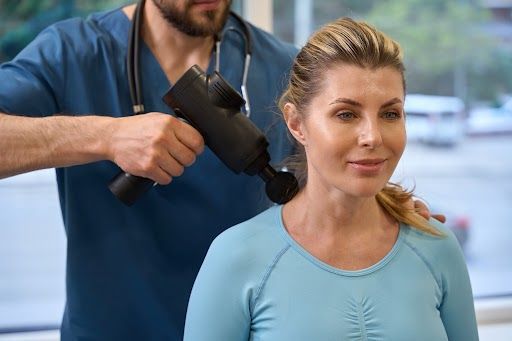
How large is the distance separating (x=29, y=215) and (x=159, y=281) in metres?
0.67

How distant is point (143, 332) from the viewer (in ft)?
4.40

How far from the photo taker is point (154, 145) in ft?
Answer: 3.45

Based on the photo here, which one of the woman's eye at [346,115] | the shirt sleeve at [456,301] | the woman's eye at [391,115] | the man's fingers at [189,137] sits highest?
the woman's eye at [346,115]

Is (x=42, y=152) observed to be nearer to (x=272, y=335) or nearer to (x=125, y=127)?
(x=125, y=127)

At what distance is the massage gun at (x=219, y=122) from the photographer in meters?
1.10

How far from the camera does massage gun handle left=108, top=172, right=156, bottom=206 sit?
114 cm

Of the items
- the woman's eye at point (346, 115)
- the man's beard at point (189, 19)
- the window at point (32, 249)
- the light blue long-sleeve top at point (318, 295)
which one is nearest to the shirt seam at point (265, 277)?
the light blue long-sleeve top at point (318, 295)

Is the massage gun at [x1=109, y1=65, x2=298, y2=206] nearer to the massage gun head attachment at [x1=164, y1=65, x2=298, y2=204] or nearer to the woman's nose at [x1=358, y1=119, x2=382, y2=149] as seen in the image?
the massage gun head attachment at [x1=164, y1=65, x2=298, y2=204]

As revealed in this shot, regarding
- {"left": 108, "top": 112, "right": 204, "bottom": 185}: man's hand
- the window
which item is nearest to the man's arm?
{"left": 108, "top": 112, "right": 204, "bottom": 185}: man's hand

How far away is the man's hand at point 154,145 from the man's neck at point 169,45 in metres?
0.27

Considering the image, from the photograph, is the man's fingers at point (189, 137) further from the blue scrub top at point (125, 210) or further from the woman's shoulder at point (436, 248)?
the woman's shoulder at point (436, 248)

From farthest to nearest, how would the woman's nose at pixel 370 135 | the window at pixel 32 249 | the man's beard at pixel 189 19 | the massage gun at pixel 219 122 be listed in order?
the window at pixel 32 249, the man's beard at pixel 189 19, the massage gun at pixel 219 122, the woman's nose at pixel 370 135

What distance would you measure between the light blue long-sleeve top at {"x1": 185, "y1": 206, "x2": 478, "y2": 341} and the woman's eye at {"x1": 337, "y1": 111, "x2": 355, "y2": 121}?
8.3 inches

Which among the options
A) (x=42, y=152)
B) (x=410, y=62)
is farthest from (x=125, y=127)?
(x=410, y=62)
